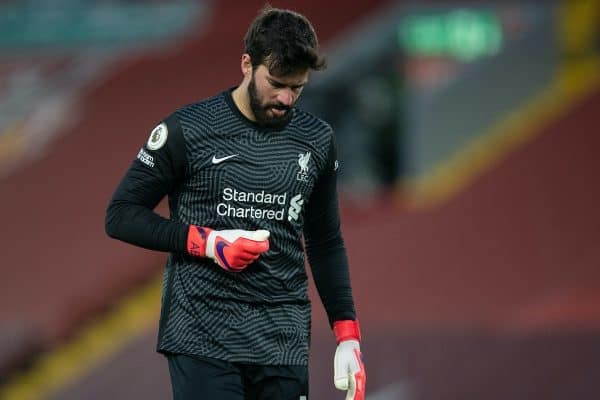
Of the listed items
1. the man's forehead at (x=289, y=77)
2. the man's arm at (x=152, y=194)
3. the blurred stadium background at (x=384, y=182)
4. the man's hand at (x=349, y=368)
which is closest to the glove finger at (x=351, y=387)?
the man's hand at (x=349, y=368)

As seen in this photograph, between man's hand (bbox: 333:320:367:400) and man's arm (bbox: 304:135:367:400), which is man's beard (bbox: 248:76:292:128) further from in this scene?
man's hand (bbox: 333:320:367:400)

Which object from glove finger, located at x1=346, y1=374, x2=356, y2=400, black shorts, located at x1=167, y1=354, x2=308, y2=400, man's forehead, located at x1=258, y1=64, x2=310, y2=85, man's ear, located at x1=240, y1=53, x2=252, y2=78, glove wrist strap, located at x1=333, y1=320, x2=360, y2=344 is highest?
man's ear, located at x1=240, y1=53, x2=252, y2=78

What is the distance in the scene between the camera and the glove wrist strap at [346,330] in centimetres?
333

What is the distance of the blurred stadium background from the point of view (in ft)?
23.1

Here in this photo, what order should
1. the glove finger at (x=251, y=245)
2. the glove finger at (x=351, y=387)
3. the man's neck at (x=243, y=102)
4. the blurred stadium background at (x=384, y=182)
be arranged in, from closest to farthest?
1. the glove finger at (x=251, y=245)
2. the man's neck at (x=243, y=102)
3. the glove finger at (x=351, y=387)
4. the blurred stadium background at (x=384, y=182)

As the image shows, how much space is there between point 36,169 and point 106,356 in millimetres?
3298

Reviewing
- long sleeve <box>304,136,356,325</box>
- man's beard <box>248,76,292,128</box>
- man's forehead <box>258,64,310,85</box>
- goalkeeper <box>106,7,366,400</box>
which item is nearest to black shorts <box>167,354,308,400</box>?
goalkeeper <box>106,7,366,400</box>

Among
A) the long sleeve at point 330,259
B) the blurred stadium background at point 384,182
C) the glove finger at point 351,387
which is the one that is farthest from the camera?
the blurred stadium background at point 384,182

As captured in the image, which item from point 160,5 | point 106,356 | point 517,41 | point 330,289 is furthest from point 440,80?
point 330,289

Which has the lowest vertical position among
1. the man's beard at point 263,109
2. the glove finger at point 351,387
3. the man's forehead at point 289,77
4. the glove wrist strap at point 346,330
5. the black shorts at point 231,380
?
the glove finger at point 351,387

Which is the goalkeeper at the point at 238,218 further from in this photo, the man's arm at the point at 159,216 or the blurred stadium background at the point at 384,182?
the blurred stadium background at the point at 384,182

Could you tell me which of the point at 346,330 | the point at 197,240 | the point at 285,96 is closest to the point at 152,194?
the point at 197,240

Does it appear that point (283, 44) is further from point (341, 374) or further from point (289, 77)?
point (341, 374)

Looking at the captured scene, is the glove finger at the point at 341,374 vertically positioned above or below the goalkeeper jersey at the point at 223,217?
below
